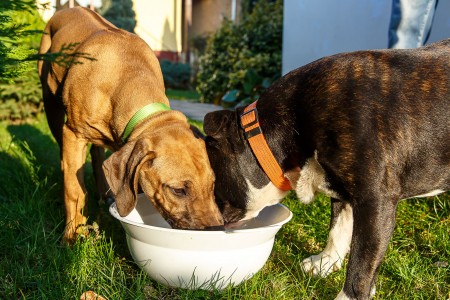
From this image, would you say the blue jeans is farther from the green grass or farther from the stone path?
the stone path

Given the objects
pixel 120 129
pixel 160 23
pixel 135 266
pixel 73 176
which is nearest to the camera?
pixel 135 266

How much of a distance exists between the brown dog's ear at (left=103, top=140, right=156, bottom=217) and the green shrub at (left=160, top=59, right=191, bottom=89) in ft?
55.6

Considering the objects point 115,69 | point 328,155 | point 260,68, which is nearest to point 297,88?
point 328,155

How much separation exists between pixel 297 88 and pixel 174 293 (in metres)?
1.36

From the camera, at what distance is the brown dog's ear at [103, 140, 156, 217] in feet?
10.5

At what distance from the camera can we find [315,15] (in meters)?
8.55

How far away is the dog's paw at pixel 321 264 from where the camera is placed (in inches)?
137

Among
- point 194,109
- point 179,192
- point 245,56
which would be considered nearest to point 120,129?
point 179,192

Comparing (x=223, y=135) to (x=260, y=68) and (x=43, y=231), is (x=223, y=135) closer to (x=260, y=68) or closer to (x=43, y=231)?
(x=43, y=231)

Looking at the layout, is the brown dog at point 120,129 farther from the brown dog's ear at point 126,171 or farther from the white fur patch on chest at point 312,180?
the white fur patch on chest at point 312,180

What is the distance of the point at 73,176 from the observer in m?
4.15

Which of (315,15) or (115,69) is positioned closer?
(115,69)

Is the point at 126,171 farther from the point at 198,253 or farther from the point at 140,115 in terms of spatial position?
the point at 198,253

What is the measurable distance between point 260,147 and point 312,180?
363 mm
